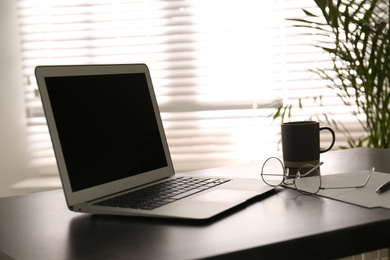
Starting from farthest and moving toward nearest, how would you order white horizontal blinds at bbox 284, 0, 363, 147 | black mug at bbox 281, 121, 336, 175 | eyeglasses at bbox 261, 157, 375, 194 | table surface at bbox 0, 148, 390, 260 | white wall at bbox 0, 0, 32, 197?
white wall at bbox 0, 0, 32, 197, white horizontal blinds at bbox 284, 0, 363, 147, black mug at bbox 281, 121, 336, 175, eyeglasses at bbox 261, 157, 375, 194, table surface at bbox 0, 148, 390, 260

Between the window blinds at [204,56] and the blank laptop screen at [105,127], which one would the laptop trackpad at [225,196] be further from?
the window blinds at [204,56]

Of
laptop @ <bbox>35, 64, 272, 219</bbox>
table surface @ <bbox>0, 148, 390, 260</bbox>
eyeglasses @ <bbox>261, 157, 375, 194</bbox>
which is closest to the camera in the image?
table surface @ <bbox>0, 148, 390, 260</bbox>

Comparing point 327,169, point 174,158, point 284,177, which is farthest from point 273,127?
point 284,177

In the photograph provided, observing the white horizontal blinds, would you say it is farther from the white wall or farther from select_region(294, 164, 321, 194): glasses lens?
select_region(294, 164, 321, 194): glasses lens

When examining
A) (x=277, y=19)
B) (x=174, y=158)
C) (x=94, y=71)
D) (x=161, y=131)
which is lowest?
(x=174, y=158)

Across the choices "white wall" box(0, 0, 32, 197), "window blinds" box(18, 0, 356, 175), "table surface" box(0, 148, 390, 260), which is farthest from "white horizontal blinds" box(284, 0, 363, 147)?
"table surface" box(0, 148, 390, 260)

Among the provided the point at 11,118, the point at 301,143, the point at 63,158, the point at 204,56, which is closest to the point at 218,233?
the point at 63,158

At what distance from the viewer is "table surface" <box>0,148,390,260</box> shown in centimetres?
78

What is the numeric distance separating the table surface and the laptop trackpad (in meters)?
0.02

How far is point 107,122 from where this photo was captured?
116cm

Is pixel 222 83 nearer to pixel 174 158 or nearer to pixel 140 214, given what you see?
pixel 174 158

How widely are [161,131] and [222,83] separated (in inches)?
59.9

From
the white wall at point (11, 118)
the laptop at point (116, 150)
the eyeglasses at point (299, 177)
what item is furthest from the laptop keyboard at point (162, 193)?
the white wall at point (11, 118)

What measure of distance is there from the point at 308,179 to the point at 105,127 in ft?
1.44
